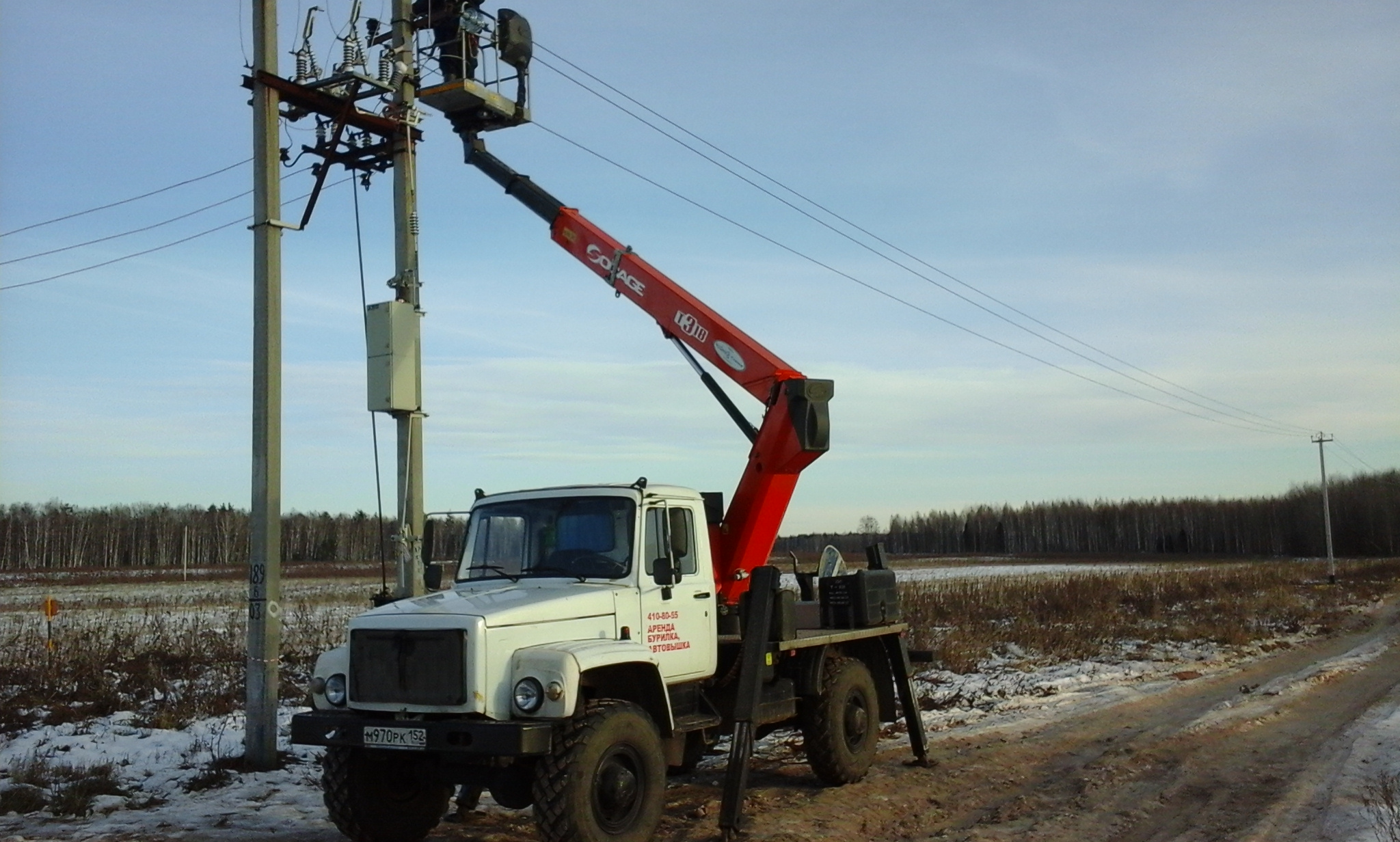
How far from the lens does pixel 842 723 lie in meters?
9.70

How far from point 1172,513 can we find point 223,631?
119669 mm

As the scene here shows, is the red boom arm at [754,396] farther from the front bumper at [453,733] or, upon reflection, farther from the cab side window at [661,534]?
the front bumper at [453,733]

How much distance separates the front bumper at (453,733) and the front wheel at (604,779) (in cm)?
18

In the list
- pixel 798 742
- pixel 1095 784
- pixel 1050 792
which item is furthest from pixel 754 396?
pixel 1095 784

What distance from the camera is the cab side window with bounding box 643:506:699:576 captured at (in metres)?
8.06

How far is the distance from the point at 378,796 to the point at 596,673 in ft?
5.49

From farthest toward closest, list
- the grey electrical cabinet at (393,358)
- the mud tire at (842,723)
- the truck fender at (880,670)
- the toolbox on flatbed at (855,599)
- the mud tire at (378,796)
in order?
1. the grey electrical cabinet at (393,358)
2. the truck fender at (880,670)
3. the toolbox on flatbed at (855,599)
4. the mud tire at (842,723)
5. the mud tire at (378,796)

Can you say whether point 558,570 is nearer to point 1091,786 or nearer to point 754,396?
point 754,396

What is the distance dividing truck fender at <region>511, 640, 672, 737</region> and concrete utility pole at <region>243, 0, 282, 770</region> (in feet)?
13.5

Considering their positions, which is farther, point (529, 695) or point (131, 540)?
point (131, 540)

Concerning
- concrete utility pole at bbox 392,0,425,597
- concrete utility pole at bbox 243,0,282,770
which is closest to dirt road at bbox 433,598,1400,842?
concrete utility pole at bbox 243,0,282,770

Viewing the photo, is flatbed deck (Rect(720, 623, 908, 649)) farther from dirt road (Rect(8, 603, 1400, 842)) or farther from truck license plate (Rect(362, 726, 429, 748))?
truck license plate (Rect(362, 726, 429, 748))

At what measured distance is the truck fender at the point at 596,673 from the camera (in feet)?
21.9

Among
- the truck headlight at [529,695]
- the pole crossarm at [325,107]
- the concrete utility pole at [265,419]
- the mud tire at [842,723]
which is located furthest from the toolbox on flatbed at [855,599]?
the pole crossarm at [325,107]
